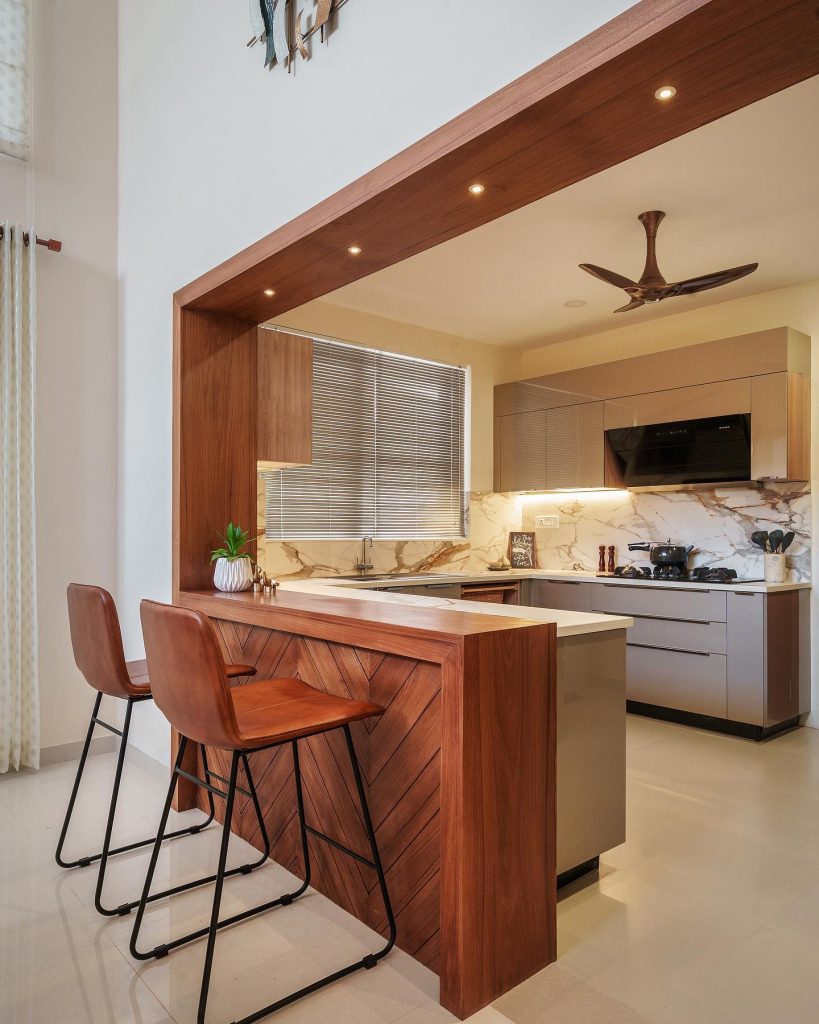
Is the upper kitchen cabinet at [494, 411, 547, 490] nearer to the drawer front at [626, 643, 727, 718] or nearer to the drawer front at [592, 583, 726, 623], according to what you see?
the drawer front at [592, 583, 726, 623]

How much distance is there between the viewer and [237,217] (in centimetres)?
274

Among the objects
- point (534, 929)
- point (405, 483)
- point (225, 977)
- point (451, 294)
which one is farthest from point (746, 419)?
point (225, 977)

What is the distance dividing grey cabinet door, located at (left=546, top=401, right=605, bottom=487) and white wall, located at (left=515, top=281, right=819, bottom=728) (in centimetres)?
59

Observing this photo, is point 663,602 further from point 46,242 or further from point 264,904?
point 46,242

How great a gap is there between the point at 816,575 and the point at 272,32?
418 cm

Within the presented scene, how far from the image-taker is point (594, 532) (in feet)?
18.7

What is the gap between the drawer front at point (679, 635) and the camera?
4.27m

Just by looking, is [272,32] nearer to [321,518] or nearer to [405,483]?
[321,518]

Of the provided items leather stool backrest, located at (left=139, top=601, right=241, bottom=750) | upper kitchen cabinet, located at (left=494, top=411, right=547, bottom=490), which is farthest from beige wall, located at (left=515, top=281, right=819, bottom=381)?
leather stool backrest, located at (left=139, top=601, right=241, bottom=750)

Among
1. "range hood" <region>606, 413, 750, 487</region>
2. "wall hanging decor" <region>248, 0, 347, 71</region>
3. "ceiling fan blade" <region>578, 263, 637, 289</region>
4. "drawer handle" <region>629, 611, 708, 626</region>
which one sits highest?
"wall hanging decor" <region>248, 0, 347, 71</region>

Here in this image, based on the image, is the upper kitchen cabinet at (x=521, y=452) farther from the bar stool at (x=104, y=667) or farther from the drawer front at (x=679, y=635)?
the bar stool at (x=104, y=667)

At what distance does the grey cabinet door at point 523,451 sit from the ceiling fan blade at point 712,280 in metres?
2.22

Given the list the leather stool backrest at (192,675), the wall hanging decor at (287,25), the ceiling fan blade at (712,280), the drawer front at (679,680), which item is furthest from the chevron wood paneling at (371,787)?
the drawer front at (679,680)

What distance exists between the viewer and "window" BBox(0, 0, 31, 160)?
11.4ft
